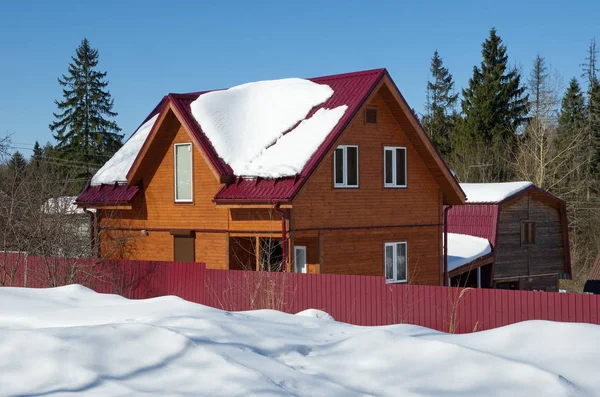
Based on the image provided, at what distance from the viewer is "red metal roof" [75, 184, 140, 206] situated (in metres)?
26.6

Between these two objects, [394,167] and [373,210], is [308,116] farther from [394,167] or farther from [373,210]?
[373,210]

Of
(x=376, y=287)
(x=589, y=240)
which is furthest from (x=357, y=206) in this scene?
(x=589, y=240)

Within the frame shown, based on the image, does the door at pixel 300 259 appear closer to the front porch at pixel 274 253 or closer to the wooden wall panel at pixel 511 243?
the front porch at pixel 274 253

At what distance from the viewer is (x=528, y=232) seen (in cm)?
3731

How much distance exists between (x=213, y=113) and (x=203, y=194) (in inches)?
96.9

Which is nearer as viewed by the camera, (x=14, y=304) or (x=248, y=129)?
(x=14, y=304)

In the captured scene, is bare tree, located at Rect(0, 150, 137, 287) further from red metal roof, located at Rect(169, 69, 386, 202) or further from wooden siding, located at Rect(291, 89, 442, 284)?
wooden siding, located at Rect(291, 89, 442, 284)

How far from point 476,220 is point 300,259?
14.1 m

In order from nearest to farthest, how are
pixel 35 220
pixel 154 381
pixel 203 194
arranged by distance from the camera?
pixel 154 381
pixel 35 220
pixel 203 194

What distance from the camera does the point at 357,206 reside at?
2447 centimetres

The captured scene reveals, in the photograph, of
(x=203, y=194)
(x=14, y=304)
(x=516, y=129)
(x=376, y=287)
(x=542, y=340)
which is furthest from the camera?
(x=516, y=129)

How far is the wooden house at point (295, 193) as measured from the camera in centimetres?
2297

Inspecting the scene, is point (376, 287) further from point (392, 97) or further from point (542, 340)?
point (392, 97)

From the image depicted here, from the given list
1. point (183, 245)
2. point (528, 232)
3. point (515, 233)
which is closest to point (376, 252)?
point (183, 245)
